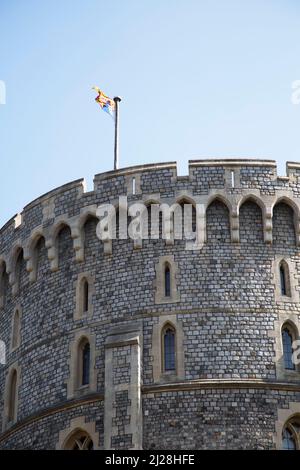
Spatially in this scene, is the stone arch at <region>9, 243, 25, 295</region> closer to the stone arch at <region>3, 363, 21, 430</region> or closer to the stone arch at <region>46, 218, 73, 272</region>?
the stone arch at <region>46, 218, 73, 272</region>

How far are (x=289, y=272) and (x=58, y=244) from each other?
681cm

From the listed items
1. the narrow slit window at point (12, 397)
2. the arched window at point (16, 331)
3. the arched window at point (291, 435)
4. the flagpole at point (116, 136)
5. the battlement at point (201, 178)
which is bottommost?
the arched window at point (291, 435)

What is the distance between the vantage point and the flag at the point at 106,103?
144 feet

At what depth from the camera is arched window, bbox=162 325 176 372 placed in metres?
37.1

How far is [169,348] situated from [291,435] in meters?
3.95

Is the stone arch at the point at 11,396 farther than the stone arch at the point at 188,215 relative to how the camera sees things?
Yes

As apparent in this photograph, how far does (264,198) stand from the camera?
128 ft

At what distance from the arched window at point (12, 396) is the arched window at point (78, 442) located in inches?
109

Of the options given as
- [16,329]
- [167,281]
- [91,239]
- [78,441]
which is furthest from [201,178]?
[78,441]

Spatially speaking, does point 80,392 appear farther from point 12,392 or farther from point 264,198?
point 264,198

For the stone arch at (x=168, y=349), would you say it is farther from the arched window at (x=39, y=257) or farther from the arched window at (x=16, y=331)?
the arched window at (x=16, y=331)

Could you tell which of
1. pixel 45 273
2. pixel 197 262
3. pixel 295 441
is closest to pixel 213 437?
pixel 295 441

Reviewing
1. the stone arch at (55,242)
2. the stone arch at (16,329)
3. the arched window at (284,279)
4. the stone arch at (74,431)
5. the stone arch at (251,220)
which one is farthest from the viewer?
the stone arch at (16,329)

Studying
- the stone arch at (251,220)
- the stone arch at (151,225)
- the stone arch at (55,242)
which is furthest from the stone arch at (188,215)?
the stone arch at (55,242)
